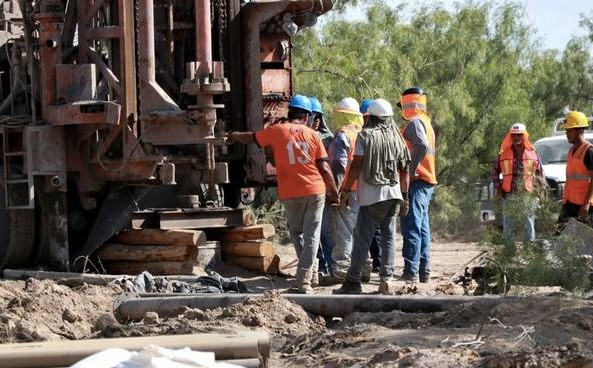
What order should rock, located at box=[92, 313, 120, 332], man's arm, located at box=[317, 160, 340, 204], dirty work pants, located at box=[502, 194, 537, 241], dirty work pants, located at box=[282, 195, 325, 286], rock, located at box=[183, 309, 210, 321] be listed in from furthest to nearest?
man's arm, located at box=[317, 160, 340, 204]
dirty work pants, located at box=[282, 195, 325, 286]
dirty work pants, located at box=[502, 194, 537, 241]
rock, located at box=[183, 309, 210, 321]
rock, located at box=[92, 313, 120, 332]

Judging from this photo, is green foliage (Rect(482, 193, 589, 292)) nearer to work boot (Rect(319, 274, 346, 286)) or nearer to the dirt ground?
the dirt ground

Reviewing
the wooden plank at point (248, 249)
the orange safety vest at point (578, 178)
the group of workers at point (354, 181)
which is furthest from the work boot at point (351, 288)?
the orange safety vest at point (578, 178)

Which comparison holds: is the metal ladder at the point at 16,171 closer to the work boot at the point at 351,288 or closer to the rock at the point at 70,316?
the rock at the point at 70,316

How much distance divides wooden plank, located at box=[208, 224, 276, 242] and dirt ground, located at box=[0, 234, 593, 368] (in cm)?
301

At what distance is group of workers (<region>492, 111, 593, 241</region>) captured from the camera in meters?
12.3

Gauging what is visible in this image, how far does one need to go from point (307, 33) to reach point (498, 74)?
5139 mm

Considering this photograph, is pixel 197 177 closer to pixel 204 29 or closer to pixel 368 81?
pixel 204 29

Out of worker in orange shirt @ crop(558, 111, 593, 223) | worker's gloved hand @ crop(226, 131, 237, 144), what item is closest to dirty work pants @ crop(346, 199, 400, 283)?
worker's gloved hand @ crop(226, 131, 237, 144)

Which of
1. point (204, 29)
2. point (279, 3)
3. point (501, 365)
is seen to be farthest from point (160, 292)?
point (501, 365)

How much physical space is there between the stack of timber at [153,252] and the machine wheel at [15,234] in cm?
74

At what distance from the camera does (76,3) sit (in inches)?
538

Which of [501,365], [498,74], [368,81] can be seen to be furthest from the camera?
[498,74]

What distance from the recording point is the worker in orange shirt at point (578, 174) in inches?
551

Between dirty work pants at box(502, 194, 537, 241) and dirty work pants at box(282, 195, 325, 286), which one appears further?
dirty work pants at box(282, 195, 325, 286)
